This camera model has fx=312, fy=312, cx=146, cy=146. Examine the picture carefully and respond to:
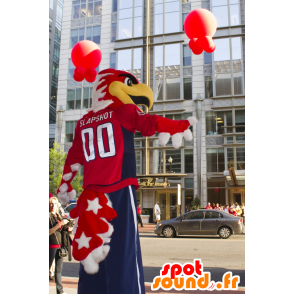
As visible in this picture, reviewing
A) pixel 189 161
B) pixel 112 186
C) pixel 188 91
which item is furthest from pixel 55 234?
pixel 188 91

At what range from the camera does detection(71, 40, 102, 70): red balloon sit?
3039mm

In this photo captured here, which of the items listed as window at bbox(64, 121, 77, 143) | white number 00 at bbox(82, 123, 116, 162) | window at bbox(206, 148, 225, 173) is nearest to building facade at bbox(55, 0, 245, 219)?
window at bbox(206, 148, 225, 173)

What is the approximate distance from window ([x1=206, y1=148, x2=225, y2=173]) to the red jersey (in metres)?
13.8

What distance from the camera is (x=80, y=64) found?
310cm

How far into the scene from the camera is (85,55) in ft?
9.96

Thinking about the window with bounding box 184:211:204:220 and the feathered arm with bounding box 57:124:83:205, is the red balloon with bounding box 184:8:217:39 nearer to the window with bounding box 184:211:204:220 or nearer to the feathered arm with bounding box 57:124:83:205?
the feathered arm with bounding box 57:124:83:205

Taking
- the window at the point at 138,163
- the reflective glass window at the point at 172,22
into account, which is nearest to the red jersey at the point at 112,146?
the reflective glass window at the point at 172,22

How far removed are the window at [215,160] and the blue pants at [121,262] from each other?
45.7 feet

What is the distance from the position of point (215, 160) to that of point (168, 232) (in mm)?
7457
